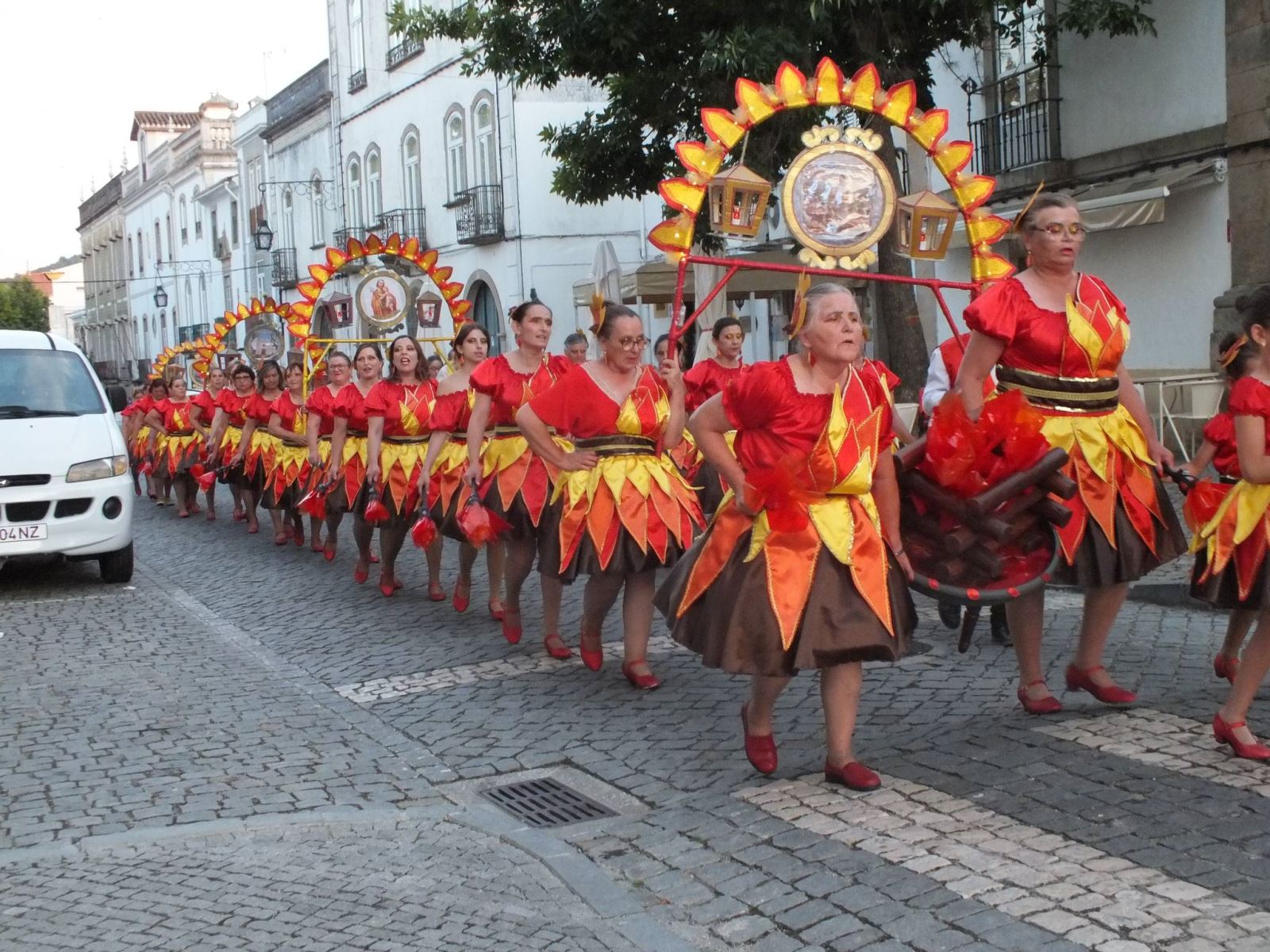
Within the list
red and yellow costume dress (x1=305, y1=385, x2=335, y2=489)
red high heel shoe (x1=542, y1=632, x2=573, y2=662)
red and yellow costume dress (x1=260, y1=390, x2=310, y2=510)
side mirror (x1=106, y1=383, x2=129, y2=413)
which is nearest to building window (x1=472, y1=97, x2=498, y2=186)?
red and yellow costume dress (x1=260, y1=390, x2=310, y2=510)

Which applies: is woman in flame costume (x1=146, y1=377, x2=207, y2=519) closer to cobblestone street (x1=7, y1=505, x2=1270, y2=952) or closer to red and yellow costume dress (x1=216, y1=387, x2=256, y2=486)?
red and yellow costume dress (x1=216, y1=387, x2=256, y2=486)

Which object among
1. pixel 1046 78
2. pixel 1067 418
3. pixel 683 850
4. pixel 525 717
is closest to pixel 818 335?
pixel 1067 418

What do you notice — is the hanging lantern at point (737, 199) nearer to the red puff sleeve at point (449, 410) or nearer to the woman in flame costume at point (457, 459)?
the woman in flame costume at point (457, 459)

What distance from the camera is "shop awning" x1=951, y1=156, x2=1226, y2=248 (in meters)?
16.3

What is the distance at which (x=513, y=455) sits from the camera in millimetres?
8484

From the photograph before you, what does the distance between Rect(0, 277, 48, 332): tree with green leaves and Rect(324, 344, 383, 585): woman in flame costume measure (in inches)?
3092

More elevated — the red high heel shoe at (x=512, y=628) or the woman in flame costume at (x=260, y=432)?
the woman in flame costume at (x=260, y=432)

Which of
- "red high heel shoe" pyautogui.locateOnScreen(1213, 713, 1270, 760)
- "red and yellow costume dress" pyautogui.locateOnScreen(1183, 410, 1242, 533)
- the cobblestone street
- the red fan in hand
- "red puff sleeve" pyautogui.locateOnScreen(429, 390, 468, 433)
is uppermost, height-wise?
"red puff sleeve" pyautogui.locateOnScreen(429, 390, 468, 433)

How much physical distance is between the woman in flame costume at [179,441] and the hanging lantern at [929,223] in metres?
12.4

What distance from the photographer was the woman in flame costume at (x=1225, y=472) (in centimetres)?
542

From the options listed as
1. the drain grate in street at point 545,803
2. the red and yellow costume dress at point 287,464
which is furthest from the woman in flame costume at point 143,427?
the drain grate in street at point 545,803

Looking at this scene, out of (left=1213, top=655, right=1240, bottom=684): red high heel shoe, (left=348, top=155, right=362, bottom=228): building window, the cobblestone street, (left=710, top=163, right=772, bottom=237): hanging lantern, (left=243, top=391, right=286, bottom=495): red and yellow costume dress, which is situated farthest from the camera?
(left=348, top=155, right=362, bottom=228): building window

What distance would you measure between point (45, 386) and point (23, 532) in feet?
4.67

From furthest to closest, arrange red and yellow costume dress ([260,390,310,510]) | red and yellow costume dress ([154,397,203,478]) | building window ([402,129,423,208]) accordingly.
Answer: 1. building window ([402,129,423,208])
2. red and yellow costume dress ([154,397,203,478])
3. red and yellow costume dress ([260,390,310,510])
